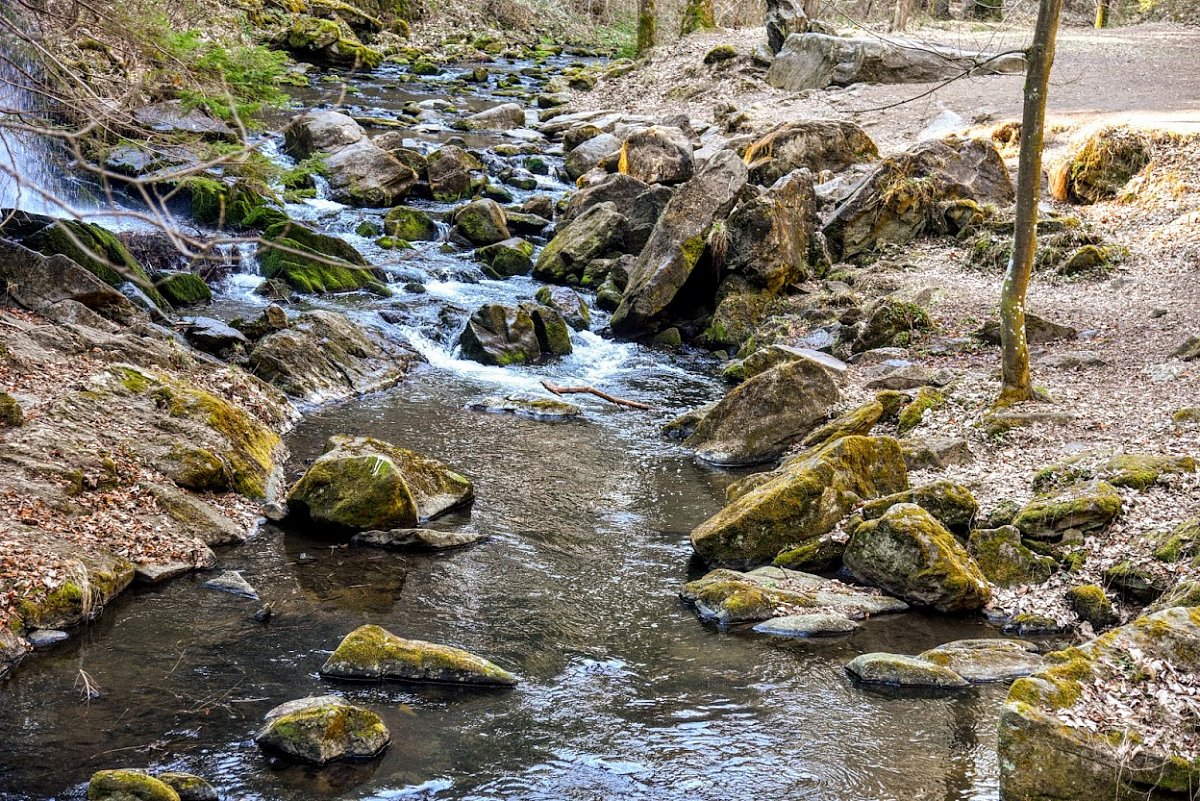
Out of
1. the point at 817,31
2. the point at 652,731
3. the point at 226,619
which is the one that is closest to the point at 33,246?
the point at 226,619

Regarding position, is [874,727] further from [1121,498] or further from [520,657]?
[1121,498]

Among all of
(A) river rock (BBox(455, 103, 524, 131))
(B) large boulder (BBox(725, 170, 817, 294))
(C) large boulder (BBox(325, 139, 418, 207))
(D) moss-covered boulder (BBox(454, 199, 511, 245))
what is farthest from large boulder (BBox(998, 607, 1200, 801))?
(A) river rock (BBox(455, 103, 524, 131))

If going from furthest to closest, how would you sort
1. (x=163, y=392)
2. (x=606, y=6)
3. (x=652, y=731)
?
(x=606, y=6) → (x=163, y=392) → (x=652, y=731)

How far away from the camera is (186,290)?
1530 cm

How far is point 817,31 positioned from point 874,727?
2647 cm

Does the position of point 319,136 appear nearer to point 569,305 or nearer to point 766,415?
point 569,305

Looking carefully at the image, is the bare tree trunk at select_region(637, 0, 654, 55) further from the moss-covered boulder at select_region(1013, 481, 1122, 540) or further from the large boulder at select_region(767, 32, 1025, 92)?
the moss-covered boulder at select_region(1013, 481, 1122, 540)

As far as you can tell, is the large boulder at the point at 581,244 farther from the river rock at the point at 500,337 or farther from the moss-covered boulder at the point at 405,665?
the moss-covered boulder at the point at 405,665

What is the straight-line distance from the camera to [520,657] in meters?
7.34

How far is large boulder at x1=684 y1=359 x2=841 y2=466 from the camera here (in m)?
12.4

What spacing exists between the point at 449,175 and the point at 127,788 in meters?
18.8

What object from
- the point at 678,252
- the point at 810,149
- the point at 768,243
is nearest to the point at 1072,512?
the point at 768,243

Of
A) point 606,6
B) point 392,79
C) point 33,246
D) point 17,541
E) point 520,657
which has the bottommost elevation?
point 520,657

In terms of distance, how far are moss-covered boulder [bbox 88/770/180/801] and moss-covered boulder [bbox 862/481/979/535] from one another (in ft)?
21.2
